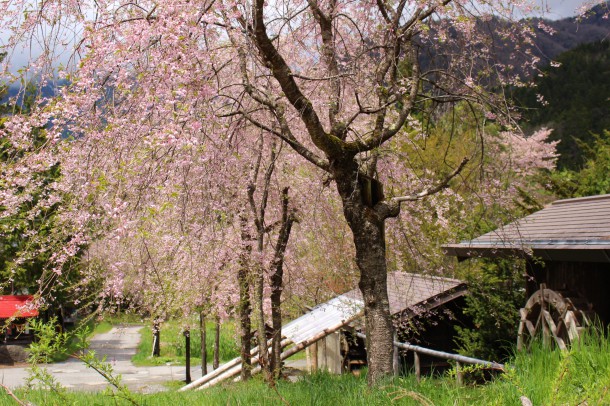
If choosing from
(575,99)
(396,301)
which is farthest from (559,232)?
(575,99)

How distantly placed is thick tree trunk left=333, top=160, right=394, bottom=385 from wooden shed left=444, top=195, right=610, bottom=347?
9.20 ft

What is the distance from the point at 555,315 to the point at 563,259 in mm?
2209

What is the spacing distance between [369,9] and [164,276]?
8.22 m

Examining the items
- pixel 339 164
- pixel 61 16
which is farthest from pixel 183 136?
pixel 339 164

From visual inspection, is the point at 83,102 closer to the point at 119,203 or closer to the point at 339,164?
the point at 119,203

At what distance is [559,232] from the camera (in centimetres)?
947

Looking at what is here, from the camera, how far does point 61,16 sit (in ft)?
16.7

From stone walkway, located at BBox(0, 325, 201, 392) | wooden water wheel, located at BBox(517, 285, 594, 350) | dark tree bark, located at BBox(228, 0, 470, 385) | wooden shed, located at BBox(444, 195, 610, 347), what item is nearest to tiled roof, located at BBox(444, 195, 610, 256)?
wooden shed, located at BBox(444, 195, 610, 347)

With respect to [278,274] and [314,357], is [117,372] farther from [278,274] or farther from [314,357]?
[278,274]

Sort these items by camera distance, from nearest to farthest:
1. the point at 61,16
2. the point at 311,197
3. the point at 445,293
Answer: the point at 61,16, the point at 311,197, the point at 445,293

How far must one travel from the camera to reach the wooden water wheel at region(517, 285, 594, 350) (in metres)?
9.36

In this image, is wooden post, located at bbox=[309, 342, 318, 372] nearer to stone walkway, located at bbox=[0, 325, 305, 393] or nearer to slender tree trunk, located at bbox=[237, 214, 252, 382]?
stone walkway, located at bbox=[0, 325, 305, 393]

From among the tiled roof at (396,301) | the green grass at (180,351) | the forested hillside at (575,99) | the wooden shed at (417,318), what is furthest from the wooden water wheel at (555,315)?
the forested hillside at (575,99)

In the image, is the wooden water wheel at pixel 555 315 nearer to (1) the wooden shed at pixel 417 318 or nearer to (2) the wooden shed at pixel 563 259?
(2) the wooden shed at pixel 563 259
